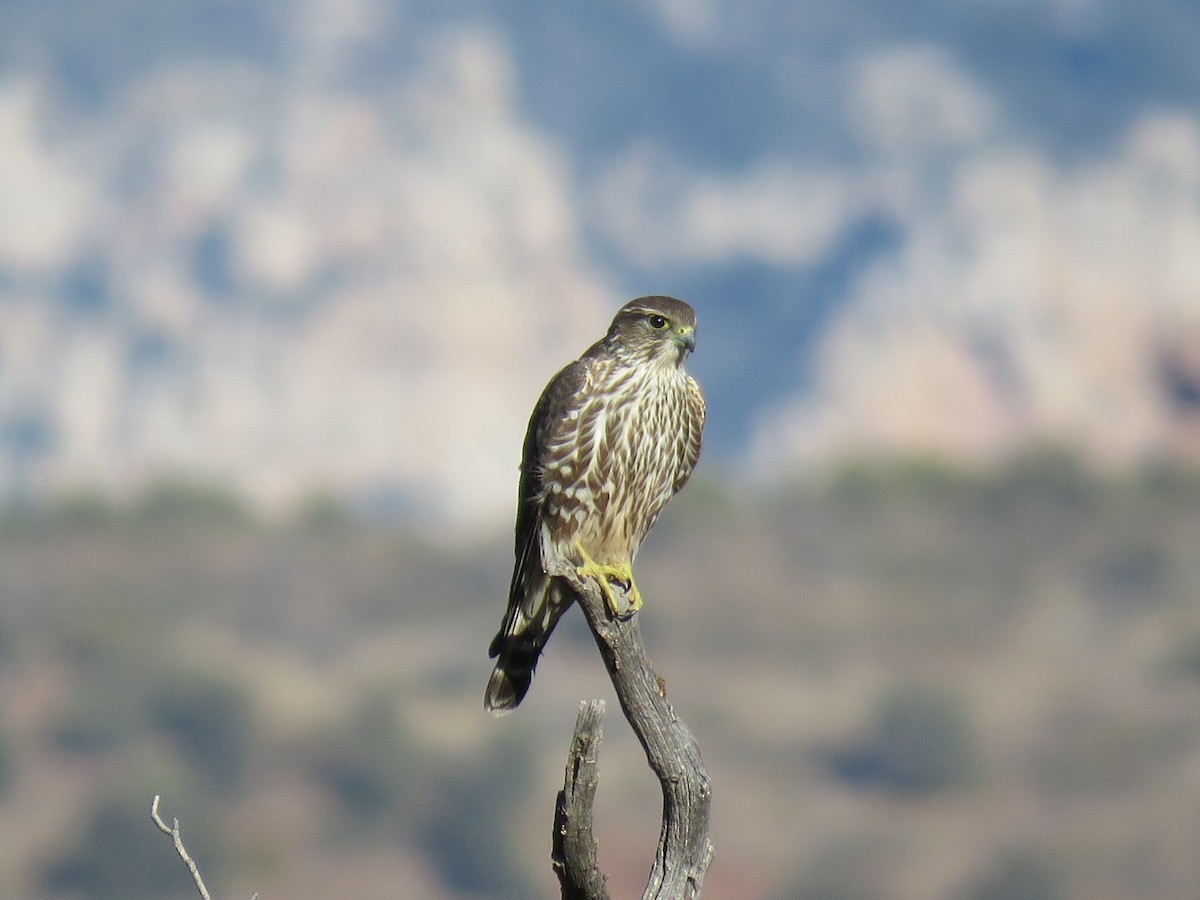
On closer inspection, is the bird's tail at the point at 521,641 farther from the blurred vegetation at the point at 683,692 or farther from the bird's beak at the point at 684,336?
the blurred vegetation at the point at 683,692

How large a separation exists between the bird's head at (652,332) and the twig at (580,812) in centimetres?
214

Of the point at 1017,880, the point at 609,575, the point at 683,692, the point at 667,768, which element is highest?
the point at 683,692

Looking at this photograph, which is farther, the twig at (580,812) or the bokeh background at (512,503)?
the bokeh background at (512,503)

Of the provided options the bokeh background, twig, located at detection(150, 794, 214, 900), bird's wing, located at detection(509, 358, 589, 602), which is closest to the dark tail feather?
bird's wing, located at detection(509, 358, 589, 602)

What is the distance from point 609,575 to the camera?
6527 millimetres

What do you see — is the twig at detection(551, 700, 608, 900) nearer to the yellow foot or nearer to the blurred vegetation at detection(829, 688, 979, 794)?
the yellow foot

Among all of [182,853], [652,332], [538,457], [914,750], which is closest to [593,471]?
[538,457]

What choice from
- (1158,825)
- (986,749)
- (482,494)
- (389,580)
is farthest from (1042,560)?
(482,494)

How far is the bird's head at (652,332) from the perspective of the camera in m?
6.65

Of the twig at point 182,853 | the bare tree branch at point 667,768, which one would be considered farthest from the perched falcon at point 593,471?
the twig at point 182,853

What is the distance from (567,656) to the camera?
6353 centimetres

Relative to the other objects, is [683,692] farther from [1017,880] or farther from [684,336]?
[684,336]

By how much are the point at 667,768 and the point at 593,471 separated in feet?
5.41

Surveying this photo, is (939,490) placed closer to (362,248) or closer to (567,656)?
(567,656)
